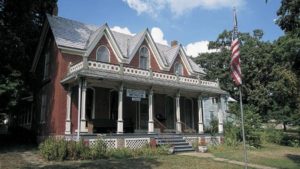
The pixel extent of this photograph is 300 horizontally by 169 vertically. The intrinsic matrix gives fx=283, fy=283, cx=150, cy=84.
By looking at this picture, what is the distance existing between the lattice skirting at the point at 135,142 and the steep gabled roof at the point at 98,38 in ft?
25.2

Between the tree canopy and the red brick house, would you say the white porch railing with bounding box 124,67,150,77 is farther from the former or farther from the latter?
the tree canopy

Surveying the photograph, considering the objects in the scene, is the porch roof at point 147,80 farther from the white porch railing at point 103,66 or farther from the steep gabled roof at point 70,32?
the steep gabled roof at point 70,32

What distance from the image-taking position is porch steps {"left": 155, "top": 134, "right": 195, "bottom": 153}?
18919 millimetres

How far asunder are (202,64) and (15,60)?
33884 mm

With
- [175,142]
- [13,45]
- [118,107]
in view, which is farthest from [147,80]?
[13,45]

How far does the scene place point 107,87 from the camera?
814 inches

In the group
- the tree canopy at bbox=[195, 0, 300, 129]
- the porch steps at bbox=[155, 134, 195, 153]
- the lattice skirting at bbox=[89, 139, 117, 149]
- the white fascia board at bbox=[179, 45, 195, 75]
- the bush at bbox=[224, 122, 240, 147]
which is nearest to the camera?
the lattice skirting at bbox=[89, 139, 117, 149]

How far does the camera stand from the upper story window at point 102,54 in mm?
22625

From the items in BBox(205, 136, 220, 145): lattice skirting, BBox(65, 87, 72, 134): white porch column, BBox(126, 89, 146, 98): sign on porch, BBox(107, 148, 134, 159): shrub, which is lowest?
BBox(107, 148, 134, 159): shrub

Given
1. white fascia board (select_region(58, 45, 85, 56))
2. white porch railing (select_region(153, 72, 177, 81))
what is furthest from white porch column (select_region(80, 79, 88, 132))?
white porch railing (select_region(153, 72, 177, 81))

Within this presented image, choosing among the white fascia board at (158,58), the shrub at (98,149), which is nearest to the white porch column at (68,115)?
the shrub at (98,149)

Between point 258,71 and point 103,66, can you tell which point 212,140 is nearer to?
point 103,66

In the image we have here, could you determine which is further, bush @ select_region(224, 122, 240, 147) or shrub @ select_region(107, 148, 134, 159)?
bush @ select_region(224, 122, 240, 147)

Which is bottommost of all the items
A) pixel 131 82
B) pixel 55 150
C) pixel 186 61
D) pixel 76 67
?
pixel 55 150
